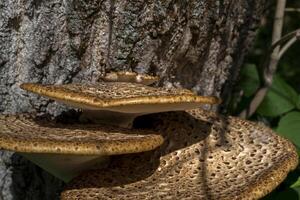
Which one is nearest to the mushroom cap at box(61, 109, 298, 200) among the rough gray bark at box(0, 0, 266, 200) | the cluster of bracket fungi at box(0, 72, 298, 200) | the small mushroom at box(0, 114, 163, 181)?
the cluster of bracket fungi at box(0, 72, 298, 200)

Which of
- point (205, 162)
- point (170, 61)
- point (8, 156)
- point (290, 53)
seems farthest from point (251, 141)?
point (290, 53)

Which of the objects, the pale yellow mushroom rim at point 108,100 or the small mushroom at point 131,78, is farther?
the small mushroom at point 131,78

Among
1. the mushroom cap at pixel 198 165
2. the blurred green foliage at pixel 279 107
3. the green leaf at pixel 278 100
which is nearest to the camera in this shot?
the mushroom cap at pixel 198 165

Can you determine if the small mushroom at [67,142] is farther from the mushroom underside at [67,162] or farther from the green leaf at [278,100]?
the green leaf at [278,100]

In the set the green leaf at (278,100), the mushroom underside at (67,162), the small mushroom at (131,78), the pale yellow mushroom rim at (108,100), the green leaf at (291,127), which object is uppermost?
the small mushroom at (131,78)

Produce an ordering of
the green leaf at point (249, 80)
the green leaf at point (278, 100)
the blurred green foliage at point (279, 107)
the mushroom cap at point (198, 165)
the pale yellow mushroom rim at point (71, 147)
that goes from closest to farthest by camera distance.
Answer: the pale yellow mushroom rim at point (71, 147)
the mushroom cap at point (198, 165)
the blurred green foliage at point (279, 107)
the green leaf at point (278, 100)
the green leaf at point (249, 80)

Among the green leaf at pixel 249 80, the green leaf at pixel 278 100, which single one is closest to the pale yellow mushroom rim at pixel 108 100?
the green leaf at pixel 278 100

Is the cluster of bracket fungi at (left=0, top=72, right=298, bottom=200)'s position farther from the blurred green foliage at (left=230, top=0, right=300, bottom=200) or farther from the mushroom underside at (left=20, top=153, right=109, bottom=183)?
the blurred green foliage at (left=230, top=0, right=300, bottom=200)

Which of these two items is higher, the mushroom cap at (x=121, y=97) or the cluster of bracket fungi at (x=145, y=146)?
the mushroom cap at (x=121, y=97)
